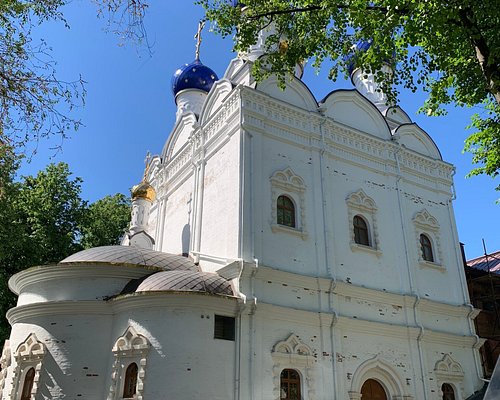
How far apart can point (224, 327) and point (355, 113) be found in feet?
24.6

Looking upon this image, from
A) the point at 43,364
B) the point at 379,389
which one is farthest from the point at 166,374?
the point at 379,389

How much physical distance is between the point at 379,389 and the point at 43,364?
276 inches

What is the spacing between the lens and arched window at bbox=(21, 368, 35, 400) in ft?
31.8

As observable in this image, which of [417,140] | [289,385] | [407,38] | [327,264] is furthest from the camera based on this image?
[417,140]

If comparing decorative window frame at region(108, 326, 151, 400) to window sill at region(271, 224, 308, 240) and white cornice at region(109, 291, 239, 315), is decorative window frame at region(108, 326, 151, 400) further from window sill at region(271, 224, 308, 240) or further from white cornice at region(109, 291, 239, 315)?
window sill at region(271, 224, 308, 240)

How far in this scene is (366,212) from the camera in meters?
12.7

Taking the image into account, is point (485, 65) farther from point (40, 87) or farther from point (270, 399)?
point (270, 399)

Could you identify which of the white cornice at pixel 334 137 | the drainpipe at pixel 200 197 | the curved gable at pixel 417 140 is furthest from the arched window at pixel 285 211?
the curved gable at pixel 417 140

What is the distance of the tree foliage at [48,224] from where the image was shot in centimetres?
1453

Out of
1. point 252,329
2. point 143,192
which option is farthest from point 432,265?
point 143,192

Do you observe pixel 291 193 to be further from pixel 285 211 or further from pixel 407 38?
pixel 407 38

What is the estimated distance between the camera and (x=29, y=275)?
34.9 feet

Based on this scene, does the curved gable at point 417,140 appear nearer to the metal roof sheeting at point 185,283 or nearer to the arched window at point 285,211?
the arched window at point 285,211

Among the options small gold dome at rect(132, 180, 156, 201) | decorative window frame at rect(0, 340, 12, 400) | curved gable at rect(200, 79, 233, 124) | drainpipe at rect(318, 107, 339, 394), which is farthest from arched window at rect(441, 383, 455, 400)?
decorative window frame at rect(0, 340, 12, 400)
